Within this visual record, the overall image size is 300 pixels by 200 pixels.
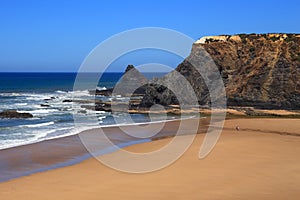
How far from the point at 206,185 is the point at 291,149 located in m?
6.94

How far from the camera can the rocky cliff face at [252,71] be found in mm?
33156

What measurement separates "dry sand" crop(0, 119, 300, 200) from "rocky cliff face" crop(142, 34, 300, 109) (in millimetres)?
17854

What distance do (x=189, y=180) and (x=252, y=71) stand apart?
2713 centimetres

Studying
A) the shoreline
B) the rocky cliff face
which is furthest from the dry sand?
the rocky cliff face

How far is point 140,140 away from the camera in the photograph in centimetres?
1973

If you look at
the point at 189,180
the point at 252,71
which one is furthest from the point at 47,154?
the point at 252,71

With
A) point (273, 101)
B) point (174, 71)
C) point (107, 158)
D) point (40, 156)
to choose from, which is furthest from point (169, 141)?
point (174, 71)

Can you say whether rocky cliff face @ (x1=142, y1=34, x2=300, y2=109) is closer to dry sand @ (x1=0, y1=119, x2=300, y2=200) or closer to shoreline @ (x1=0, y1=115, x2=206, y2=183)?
shoreline @ (x1=0, y1=115, x2=206, y2=183)

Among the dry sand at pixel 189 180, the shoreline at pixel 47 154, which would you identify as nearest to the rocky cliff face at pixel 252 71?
the shoreline at pixel 47 154

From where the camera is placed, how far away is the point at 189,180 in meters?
11.4

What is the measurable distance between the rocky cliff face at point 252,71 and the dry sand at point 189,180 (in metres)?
17.9

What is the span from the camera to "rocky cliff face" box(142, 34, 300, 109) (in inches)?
1305

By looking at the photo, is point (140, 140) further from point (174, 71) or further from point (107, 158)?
point (174, 71)

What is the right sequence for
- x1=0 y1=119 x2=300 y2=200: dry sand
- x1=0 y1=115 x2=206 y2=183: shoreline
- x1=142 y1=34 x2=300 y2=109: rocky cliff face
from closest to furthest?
x1=0 y1=119 x2=300 y2=200: dry sand
x1=0 y1=115 x2=206 y2=183: shoreline
x1=142 y1=34 x2=300 y2=109: rocky cliff face
